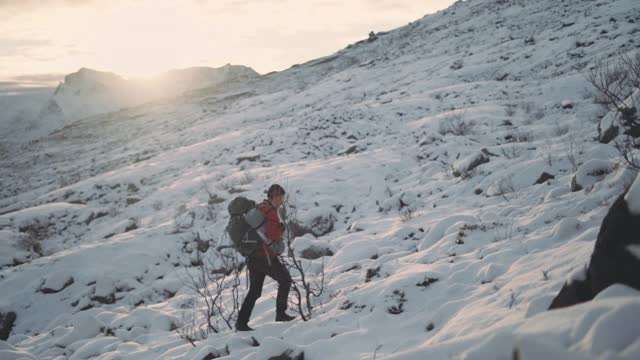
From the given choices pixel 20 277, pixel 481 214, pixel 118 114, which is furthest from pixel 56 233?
pixel 118 114

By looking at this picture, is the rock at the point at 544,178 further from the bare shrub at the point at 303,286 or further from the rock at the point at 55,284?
the rock at the point at 55,284

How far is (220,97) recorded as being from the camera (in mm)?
38875

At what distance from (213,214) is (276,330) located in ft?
20.4

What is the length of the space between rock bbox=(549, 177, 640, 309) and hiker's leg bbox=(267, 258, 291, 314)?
3.07 metres

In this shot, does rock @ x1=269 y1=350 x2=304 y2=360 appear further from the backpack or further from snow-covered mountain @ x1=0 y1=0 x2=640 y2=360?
the backpack

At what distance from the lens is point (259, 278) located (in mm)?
4660

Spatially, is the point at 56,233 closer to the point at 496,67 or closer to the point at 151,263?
the point at 151,263

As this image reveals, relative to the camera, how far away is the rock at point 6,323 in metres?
6.89

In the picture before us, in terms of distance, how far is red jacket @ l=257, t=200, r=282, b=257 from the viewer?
4.48 m

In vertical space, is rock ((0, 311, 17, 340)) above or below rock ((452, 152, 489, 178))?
below

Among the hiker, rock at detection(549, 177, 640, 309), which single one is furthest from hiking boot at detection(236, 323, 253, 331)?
rock at detection(549, 177, 640, 309)

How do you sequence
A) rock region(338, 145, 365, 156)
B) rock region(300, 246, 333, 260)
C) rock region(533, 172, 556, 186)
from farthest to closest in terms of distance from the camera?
rock region(338, 145, 365, 156), rock region(300, 246, 333, 260), rock region(533, 172, 556, 186)

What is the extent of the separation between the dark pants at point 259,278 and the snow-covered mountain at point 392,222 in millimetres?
286

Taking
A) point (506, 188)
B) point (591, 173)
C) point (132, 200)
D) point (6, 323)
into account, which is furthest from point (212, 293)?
point (132, 200)
